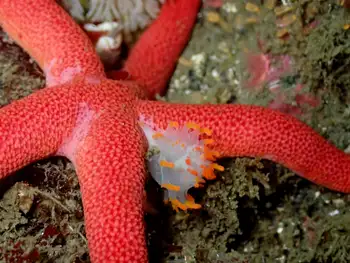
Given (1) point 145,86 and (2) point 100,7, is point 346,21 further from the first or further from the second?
(2) point 100,7

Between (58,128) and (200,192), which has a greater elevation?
(58,128)

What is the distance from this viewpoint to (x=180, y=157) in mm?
3186

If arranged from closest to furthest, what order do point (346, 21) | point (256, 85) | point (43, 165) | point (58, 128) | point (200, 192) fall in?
point (58, 128) < point (43, 165) < point (200, 192) < point (346, 21) < point (256, 85)

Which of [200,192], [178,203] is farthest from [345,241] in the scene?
[178,203]

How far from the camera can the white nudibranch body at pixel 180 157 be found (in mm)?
3113

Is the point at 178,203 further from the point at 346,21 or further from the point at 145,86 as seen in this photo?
the point at 346,21

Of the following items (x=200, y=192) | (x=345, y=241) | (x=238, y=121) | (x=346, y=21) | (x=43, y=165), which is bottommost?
(x=345, y=241)

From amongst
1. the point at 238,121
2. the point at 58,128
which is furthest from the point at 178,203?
the point at 58,128

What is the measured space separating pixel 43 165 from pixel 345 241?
312 centimetres

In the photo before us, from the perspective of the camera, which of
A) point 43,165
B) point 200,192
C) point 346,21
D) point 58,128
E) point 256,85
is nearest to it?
point 58,128

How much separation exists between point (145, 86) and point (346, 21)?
218 cm

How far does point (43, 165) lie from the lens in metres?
3.07

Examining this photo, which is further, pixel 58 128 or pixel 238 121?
pixel 238 121

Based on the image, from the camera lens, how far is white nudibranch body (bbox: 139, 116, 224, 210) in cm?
311
